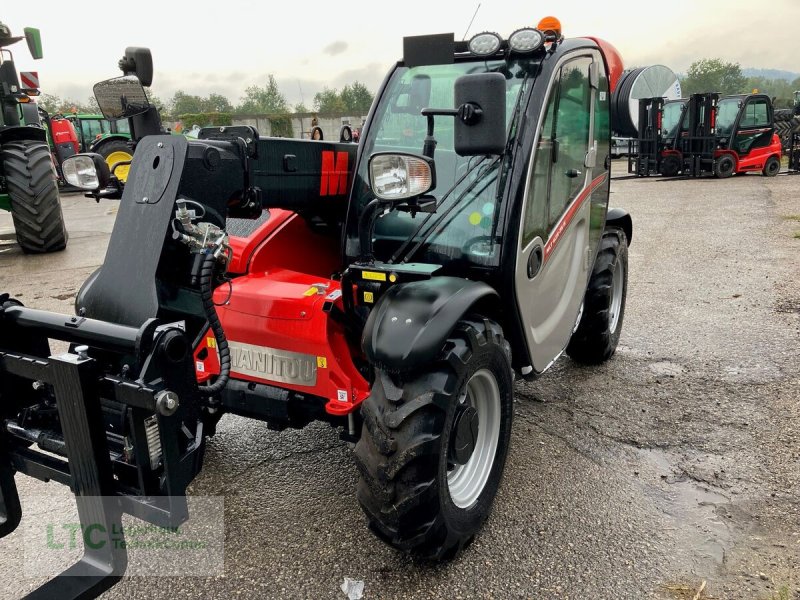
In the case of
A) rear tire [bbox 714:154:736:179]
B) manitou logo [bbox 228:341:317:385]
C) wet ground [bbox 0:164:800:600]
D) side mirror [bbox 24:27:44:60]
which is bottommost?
wet ground [bbox 0:164:800:600]

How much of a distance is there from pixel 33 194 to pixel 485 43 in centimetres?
755

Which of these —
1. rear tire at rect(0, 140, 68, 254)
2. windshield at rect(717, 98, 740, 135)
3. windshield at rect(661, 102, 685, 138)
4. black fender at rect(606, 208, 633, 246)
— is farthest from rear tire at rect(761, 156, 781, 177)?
rear tire at rect(0, 140, 68, 254)

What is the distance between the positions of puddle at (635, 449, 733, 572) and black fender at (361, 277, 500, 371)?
Result: 4.55 ft

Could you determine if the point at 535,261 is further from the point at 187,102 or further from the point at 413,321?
the point at 187,102

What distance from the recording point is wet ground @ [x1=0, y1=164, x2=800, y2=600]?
2.46 meters

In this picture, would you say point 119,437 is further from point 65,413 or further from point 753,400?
point 753,400

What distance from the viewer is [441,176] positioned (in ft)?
9.95

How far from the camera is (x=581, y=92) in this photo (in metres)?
3.41

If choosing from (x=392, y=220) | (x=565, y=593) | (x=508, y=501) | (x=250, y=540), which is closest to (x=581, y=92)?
(x=392, y=220)

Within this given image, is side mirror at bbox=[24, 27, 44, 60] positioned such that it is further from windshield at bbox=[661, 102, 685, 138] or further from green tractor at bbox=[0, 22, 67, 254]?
windshield at bbox=[661, 102, 685, 138]

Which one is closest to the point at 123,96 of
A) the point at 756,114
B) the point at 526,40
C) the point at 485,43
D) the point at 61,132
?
the point at 485,43

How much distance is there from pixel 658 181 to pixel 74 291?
52.6 ft

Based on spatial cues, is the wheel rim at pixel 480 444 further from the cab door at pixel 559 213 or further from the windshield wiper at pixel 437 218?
the windshield wiper at pixel 437 218

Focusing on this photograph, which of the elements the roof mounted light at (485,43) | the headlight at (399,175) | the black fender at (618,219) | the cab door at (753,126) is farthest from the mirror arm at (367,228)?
the cab door at (753,126)
